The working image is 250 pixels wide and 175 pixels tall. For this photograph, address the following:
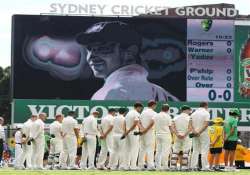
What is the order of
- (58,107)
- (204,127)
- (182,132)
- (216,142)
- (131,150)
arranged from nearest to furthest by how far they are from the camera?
(204,127)
(182,132)
(131,150)
(216,142)
(58,107)

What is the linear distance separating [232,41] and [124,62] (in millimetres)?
5970

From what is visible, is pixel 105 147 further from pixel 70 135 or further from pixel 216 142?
pixel 216 142

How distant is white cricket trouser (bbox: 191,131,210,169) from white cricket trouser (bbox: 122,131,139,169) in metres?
1.68

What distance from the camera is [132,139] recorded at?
2566 cm

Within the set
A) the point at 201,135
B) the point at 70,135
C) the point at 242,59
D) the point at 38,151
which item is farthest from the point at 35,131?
the point at 242,59

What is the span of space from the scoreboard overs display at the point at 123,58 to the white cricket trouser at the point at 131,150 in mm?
19935

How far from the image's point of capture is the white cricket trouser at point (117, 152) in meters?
25.9

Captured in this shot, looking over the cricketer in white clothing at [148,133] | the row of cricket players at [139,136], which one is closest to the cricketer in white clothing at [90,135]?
the row of cricket players at [139,136]

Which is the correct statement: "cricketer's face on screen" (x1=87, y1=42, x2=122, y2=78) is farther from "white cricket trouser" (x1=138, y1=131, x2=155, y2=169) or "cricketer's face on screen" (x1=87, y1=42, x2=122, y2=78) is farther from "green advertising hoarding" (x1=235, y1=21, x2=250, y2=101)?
"white cricket trouser" (x1=138, y1=131, x2=155, y2=169)

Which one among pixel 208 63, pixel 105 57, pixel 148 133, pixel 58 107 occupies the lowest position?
pixel 148 133

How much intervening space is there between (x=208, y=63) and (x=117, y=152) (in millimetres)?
21553

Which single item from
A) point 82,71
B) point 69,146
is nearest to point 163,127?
point 69,146

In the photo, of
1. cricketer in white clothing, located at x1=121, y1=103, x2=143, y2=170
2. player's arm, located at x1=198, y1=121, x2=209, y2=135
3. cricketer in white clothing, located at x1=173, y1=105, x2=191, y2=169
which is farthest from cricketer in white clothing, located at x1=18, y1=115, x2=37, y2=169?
player's arm, located at x1=198, y1=121, x2=209, y2=135

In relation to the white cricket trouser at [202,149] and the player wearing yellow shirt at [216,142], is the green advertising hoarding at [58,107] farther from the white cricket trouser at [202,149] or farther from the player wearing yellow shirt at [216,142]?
the white cricket trouser at [202,149]
